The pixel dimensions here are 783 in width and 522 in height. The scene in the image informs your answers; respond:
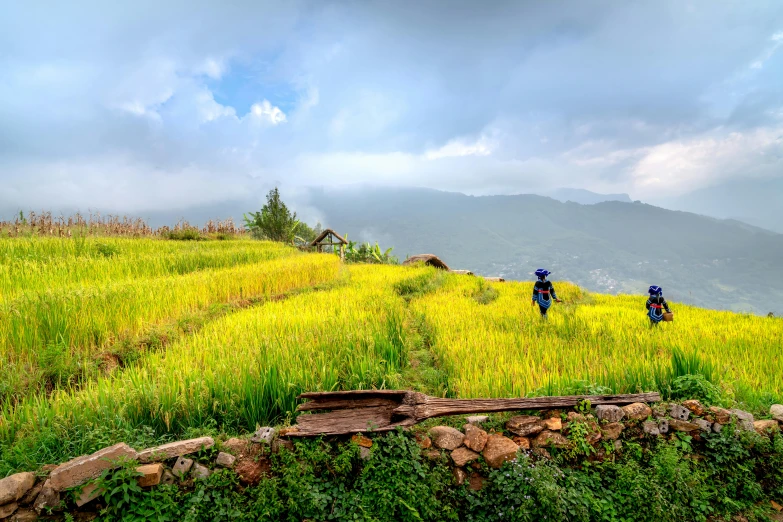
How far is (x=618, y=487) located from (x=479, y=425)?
1621 mm

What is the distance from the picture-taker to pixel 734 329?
823cm

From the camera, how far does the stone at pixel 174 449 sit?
3289 mm

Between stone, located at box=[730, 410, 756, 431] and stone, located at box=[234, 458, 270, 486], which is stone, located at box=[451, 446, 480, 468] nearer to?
stone, located at box=[234, 458, 270, 486]

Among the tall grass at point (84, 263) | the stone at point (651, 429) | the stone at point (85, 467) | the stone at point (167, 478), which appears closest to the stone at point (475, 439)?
the stone at point (651, 429)

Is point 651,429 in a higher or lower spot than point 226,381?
lower

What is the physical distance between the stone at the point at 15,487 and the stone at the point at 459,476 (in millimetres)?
3897

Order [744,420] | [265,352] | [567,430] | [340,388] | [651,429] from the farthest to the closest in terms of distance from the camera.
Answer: [265,352], [340,388], [744,420], [651,429], [567,430]

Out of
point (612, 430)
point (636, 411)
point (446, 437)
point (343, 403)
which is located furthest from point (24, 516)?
point (636, 411)

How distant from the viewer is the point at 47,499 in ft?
9.76

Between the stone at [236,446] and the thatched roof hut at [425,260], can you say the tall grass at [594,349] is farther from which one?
the thatched roof hut at [425,260]

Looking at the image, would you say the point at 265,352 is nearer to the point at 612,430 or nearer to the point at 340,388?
the point at 340,388

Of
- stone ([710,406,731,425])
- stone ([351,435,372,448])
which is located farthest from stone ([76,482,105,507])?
stone ([710,406,731,425])

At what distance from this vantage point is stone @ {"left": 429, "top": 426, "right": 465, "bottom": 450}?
3.90m

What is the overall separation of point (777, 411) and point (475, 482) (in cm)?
437
